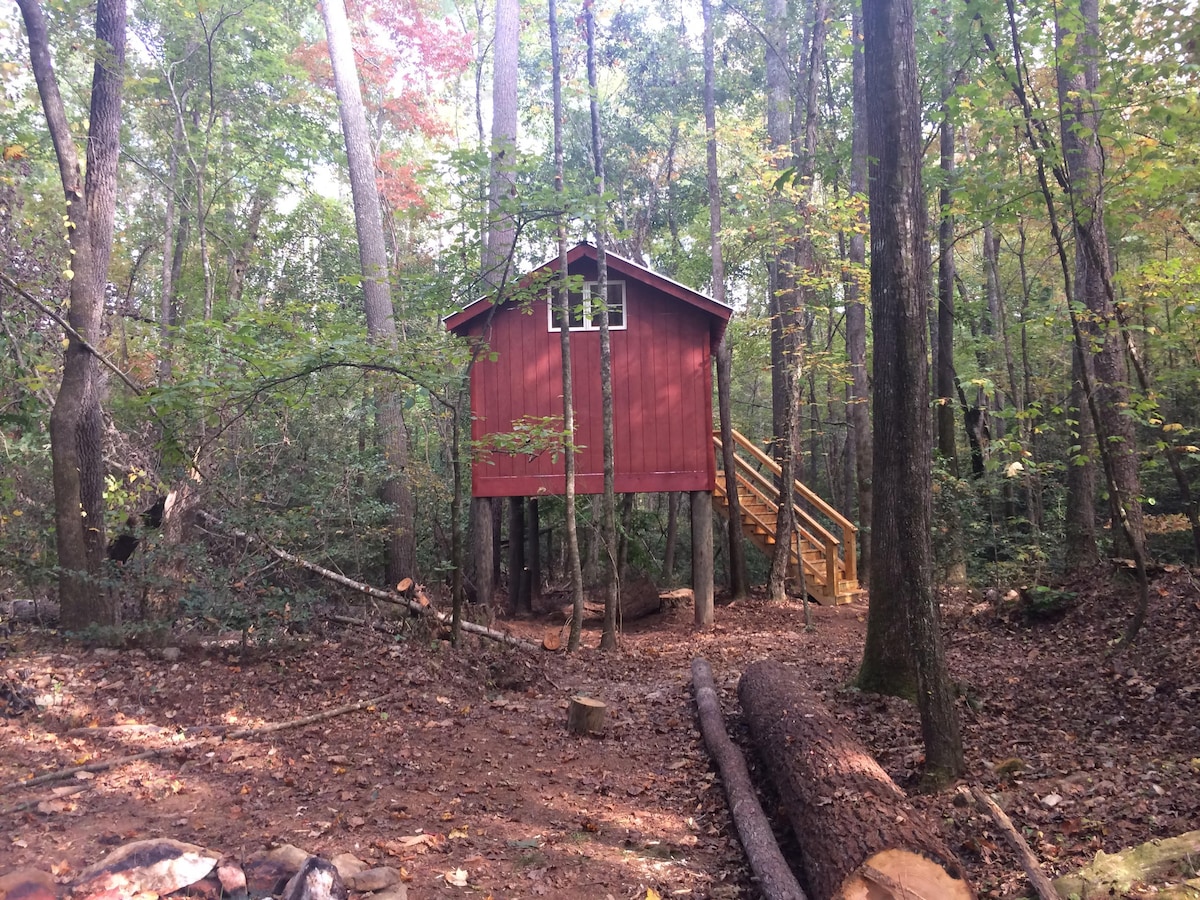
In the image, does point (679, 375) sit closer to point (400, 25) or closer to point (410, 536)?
point (410, 536)

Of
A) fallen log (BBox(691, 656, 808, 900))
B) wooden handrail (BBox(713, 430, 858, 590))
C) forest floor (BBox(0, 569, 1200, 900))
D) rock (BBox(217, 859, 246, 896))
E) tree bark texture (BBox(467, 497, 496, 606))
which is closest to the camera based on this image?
rock (BBox(217, 859, 246, 896))

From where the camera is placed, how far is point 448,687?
8172mm

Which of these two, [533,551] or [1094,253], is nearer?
[1094,253]

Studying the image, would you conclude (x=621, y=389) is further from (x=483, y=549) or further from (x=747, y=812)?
(x=747, y=812)

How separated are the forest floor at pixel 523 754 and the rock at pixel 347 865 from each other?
14 centimetres

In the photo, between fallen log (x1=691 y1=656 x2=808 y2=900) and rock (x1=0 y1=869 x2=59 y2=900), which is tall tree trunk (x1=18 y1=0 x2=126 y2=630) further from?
fallen log (x1=691 y1=656 x2=808 y2=900)

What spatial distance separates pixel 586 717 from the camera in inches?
280

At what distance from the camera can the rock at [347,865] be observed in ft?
12.9

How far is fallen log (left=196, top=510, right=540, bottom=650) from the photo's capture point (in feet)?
27.3

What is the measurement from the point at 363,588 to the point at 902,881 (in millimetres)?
7462

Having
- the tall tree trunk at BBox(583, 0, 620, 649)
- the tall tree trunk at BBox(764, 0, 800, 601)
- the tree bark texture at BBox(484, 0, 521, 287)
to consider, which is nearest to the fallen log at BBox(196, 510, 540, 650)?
the tall tree trunk at BBox(583, 0, 620, 649)

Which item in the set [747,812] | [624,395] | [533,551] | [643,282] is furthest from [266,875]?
[533,551]

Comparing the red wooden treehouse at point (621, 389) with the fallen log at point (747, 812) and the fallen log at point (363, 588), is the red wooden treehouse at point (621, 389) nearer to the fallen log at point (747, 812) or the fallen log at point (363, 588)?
the fallen log at point (363, 588)

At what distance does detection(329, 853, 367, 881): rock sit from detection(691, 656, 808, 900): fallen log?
7.07 feet
